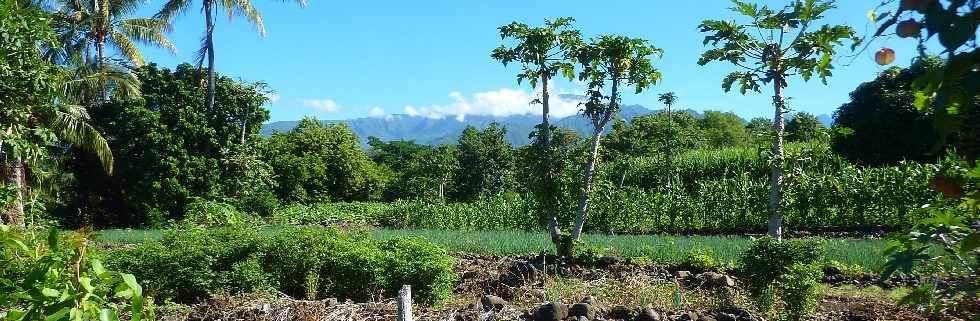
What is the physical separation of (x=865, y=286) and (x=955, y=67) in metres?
7.72

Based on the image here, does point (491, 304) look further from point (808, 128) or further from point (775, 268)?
point (808, 128)

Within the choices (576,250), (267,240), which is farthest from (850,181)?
(267,240)

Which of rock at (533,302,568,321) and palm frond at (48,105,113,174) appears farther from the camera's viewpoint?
palm frond at (48,105,113,174)

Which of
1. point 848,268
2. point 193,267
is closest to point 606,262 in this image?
point 848,268

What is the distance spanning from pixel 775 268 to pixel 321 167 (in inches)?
1198

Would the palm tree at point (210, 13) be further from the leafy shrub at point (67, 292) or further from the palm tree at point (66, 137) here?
the leafy shrub at point (67, 292)

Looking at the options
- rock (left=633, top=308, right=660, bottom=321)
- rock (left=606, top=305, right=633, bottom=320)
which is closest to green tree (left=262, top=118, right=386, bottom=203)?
rock (left=606, top=305, right=633, bottom=320)

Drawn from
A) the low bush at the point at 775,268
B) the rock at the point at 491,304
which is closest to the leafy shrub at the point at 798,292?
the low bush at the point at 775,268

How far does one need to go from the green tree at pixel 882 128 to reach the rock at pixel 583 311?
15952mm

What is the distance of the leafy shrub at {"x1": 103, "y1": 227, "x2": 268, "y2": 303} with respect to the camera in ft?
22.6

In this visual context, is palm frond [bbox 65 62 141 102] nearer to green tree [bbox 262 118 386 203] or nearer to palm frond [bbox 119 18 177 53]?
palm frond [bbox 119 18 177 53]

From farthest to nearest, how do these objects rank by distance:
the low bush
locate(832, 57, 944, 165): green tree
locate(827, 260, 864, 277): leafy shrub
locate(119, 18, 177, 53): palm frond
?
1. locate(119, 18, 177, 53): palm frond
2. locate(832, 57, 944, 165): green tree
3. locate(827, 260, 864, 277): leafy shrub
4. the low bush

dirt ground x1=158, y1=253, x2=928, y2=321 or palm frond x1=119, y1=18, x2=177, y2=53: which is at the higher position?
palm frond x1=119, y1=18, x2=177, y2=53

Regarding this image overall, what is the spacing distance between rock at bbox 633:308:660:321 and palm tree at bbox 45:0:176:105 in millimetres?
19532
